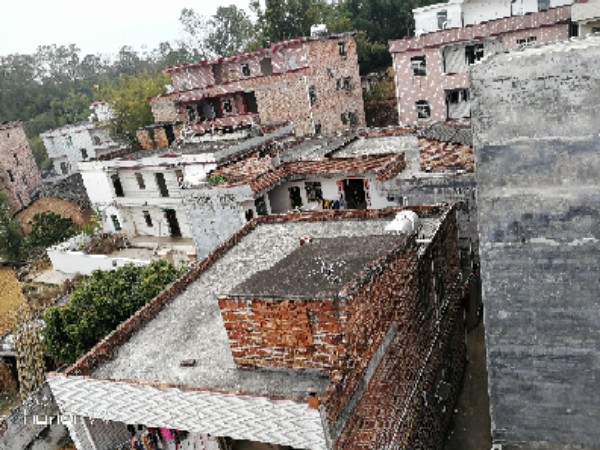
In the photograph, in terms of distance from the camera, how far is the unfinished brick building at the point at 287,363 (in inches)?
305

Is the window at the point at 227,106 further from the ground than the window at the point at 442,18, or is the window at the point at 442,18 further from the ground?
the window at the point at 442,18

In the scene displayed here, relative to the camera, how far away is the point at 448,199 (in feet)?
56.7

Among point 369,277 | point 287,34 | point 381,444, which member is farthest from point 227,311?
point 287,34

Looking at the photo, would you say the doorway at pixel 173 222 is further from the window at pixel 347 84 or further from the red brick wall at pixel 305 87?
the window at pixel 347 84

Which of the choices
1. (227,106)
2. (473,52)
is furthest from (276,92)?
(473,52)

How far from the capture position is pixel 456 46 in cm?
3086

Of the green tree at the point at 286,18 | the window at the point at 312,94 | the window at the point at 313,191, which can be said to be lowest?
the window at the point at 313,191

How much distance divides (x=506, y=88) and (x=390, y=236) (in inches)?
142

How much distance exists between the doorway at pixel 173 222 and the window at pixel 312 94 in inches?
461

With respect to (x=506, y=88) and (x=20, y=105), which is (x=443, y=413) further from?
(x=20, y=105)

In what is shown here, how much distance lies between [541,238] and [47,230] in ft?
110

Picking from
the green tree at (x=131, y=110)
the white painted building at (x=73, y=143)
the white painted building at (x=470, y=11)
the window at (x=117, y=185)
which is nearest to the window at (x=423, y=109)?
the white painted building at (x=470, y=11)

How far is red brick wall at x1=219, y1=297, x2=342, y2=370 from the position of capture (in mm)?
7865

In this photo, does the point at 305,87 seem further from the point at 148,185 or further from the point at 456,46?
the point at 148,185
